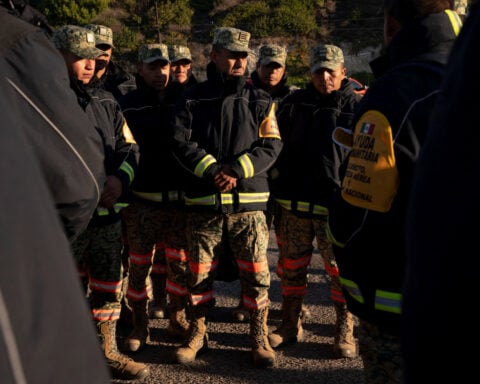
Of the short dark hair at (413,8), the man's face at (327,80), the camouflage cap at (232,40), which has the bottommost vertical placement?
the man's face at (327,80)

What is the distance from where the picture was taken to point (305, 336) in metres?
4.84

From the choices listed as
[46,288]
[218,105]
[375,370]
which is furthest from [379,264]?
[218,105]

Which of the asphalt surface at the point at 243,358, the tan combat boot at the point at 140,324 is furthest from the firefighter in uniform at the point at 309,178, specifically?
the tan combat boot at the point at 140,324

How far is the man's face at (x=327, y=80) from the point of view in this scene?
15.3ft

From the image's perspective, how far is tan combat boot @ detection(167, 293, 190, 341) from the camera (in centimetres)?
473

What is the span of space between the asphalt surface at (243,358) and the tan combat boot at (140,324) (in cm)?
9

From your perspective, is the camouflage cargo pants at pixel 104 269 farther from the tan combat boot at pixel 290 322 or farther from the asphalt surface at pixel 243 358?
the tan combat boot at pixel 290 322

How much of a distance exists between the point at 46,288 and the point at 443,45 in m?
1.86

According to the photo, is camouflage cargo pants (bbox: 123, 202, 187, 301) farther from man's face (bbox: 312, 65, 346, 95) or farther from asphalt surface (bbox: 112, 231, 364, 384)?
→ man's face (bbox: 312, 65, 346, 95)

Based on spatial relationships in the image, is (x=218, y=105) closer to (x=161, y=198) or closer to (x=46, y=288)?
(x=161, y=198)

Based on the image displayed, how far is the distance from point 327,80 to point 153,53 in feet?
4.86

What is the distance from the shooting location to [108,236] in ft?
13.1

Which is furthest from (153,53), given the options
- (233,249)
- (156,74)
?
(233,249)

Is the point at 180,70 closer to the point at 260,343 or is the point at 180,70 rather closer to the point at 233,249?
the point at 233,249
